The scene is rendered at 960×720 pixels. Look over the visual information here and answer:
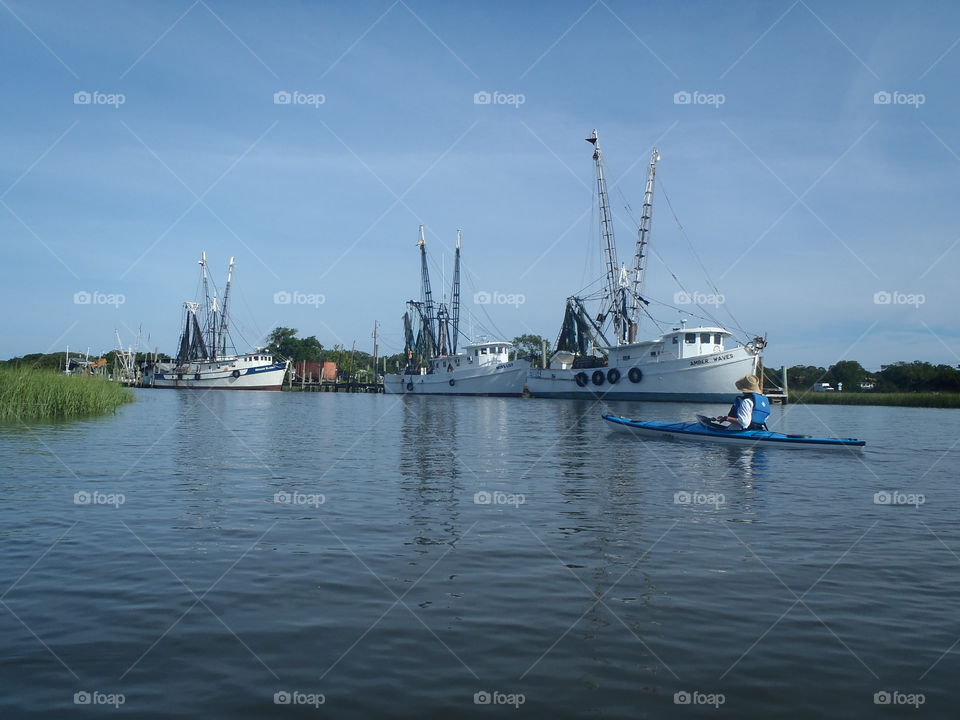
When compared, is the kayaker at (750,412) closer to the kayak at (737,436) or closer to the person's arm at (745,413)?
the person's arm at (745,413)

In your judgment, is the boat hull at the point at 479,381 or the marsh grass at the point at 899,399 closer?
the marsh grass at the point at 899,399

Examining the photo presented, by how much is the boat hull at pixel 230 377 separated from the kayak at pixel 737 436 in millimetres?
83111

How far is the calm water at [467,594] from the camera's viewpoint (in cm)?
500

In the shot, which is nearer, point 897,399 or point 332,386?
point 897,399

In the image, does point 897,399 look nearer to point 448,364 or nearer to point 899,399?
point 899,399

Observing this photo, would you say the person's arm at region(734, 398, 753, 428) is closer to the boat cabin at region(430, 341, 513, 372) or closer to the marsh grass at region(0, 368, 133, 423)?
the marsh grass at region(0, 368, 133, 423)

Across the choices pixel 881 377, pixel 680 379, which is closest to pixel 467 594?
pixel 680 379

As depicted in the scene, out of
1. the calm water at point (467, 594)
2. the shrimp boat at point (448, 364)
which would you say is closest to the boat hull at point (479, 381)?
the shrimp boat at point (448, 364)

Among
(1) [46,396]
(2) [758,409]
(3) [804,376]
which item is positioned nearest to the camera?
(2) [758,409]

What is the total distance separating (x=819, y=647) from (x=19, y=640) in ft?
21.0

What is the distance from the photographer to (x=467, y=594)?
7113 millimetres

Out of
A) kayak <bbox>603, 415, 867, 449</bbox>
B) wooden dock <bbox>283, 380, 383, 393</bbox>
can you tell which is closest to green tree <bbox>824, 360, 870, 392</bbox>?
wooden dock <bbox>283, 380, 383, 393</bbox>

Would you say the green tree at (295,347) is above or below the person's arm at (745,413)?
above

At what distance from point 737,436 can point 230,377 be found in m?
89.9
